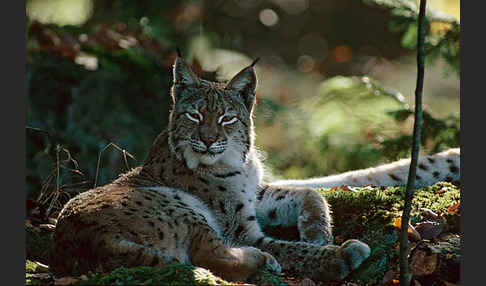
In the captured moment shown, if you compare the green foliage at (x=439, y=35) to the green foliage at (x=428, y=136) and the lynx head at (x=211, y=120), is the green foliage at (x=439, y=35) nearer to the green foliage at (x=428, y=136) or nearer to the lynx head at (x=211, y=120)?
the green foliage at (x=428, y=136)

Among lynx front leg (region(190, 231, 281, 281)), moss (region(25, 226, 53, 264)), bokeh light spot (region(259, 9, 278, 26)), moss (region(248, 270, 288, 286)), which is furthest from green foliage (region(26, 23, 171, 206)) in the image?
bokeh light spot (region(259, 9, 278, 26))

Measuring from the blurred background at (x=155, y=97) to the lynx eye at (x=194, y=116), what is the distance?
174 centimetres

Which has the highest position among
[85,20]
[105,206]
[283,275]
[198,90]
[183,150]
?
[85,20]

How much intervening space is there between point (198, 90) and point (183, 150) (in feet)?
1.71

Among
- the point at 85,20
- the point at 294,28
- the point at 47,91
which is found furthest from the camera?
the point at 294,28

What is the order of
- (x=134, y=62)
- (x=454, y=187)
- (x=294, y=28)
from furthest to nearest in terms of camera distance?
1. (x=294, y=28)
2. (x=134, y=62)
3. (x=454, y=187)

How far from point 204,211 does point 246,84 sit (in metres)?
1.19

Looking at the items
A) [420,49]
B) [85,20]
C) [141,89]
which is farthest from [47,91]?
[420,49]

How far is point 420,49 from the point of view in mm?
3410

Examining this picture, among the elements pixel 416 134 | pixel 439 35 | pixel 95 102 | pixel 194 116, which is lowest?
pixel 416 134

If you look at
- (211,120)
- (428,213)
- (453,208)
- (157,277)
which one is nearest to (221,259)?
(157,277)

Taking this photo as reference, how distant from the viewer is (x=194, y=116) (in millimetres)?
4699

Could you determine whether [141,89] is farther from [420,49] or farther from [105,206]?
[420,49]

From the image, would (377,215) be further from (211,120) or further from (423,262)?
(211,120)
